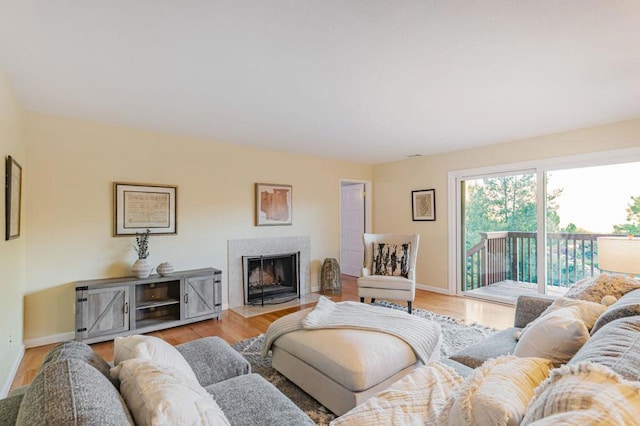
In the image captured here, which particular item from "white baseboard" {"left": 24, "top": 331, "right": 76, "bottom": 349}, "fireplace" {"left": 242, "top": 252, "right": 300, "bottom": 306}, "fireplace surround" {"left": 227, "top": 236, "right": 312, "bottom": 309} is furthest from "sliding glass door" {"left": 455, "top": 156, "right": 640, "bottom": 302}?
"white baseboard" {"left": 24, "top": 331, "right": 76, "bottom": 349}

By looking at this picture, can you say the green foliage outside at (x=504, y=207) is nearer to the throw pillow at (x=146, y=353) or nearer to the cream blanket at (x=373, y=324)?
the cream blanket at (x=373, y=324)

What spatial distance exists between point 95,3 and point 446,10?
1.75 metres

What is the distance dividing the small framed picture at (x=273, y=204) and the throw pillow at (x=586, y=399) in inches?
164

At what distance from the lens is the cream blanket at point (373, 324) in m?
2.19

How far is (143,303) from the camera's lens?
3.48 meters

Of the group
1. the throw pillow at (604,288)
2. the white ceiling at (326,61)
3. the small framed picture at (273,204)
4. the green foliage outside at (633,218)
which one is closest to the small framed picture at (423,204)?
the white ceiling at (326,61)

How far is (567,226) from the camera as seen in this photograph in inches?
154

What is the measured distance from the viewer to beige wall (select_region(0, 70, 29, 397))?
2.17 meters

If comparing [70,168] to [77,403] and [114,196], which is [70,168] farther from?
[77,403]

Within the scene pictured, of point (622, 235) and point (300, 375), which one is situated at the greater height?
point (622, 235)

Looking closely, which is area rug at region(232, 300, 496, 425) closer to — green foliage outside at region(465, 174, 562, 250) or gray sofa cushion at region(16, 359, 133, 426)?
gray sofa cushion at region(16, 359, 133, 426)

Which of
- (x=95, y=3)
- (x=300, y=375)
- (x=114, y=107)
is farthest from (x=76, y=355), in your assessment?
(x=114, y=107)

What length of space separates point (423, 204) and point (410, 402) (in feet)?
14.6

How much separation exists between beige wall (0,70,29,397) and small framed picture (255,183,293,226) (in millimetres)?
2579
